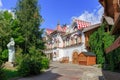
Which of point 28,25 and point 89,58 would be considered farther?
point 89,58

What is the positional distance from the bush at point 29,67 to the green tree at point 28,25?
14.3 metres

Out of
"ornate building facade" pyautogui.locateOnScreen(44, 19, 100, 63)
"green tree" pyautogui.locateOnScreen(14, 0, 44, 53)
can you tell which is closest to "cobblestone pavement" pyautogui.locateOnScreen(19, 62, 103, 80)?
"green tree" pyautogui.locateOnScreen(14, 0, 44, 53)

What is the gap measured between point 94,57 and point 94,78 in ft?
63.1

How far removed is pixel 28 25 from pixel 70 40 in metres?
14.9

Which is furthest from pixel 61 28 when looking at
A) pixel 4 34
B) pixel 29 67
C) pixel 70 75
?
pixel 70 75

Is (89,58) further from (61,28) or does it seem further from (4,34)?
(61,28)

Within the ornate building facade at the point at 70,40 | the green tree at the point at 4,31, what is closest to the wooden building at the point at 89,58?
the ornate building facade at the point at 70,40

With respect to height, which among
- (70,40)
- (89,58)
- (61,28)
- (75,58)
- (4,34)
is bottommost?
(89,58)

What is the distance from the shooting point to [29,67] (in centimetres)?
1948

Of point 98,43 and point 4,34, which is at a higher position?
point 4,34

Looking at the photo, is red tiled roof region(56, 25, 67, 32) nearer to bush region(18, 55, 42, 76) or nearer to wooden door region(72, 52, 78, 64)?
wooden door region(72, 52, 78, 64)

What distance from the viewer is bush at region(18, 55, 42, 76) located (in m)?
19.2

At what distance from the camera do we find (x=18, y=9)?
35.9 meters

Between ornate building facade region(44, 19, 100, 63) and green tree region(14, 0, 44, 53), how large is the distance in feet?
31.8
